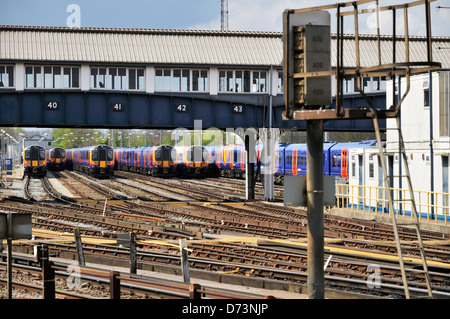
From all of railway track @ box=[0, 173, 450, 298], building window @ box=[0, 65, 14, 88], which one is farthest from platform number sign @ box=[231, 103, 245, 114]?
building window @ box=[0, 65, 14, 88]

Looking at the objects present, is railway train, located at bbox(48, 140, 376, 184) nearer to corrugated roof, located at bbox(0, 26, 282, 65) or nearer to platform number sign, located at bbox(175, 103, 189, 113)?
corrugated roof, located at bbox(0, 26, 282, 65)

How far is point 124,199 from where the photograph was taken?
115 ft

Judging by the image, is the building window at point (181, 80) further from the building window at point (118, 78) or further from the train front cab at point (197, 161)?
the train front cab at point (197, 161)

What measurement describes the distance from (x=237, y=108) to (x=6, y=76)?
38.7 ft

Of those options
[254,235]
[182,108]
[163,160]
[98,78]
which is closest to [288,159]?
[182,108]

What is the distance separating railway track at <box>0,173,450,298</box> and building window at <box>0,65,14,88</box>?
244 inches

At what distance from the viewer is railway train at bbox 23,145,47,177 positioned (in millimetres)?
61062

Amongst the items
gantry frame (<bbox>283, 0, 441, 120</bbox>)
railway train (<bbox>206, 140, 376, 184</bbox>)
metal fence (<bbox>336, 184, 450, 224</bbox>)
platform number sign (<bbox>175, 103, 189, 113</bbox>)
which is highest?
platform number sign (<bbox>175, 103, 189, 113</bbox>)

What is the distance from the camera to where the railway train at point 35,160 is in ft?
200

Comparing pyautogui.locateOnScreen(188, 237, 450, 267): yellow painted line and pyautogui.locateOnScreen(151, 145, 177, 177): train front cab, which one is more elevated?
pyautogui.locateOnScreen(151, 145, 177, 177): train front cab

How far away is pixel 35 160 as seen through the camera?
62.0 m

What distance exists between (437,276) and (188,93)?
22.4 m
